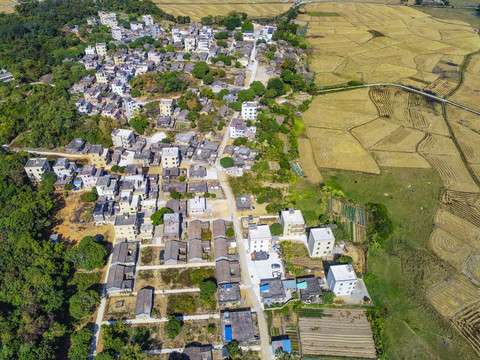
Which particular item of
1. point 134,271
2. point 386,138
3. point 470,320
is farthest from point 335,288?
point 386,138

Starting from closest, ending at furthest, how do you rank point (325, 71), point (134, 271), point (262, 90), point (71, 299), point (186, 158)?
1. point (71, 299)
2. point (134, 271)
3. point (186, 158)
4. point (262, 90)
5. point (325, 71)

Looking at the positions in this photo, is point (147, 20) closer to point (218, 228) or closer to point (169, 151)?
point (169, 151)

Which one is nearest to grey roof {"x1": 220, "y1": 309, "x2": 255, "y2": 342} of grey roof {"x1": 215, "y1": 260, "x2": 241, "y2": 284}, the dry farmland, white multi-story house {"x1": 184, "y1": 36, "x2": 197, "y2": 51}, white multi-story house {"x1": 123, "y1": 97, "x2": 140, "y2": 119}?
grey roof {"x1": 215, "y1": 260, "x2": 241, "y2": 284}

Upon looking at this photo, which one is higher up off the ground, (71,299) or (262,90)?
(262,90)

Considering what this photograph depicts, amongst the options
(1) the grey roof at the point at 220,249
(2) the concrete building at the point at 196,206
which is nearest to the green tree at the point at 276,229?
(1) the grey roof at the point at 220,249

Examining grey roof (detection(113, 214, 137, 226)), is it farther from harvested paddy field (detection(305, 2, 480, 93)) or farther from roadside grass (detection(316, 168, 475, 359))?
harvested paddy field (detection(305, 2, 480, 93))

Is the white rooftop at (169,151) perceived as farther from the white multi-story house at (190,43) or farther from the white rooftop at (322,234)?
the white multi-story house at (190,43)

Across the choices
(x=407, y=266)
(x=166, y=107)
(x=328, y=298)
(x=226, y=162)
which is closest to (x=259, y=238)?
(x=328, y=298)

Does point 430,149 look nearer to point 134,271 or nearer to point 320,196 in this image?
point 320,196
